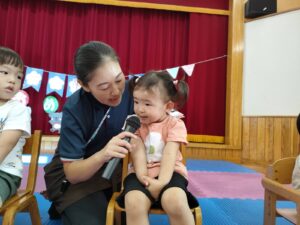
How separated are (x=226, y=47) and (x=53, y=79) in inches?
94.8

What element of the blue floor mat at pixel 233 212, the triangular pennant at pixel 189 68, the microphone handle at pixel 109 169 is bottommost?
the blue floor mat at pixel 233 212

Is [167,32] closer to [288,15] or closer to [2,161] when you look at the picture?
[288,15]

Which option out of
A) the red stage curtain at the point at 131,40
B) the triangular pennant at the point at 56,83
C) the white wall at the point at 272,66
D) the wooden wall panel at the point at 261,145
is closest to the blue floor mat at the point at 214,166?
the wooden wall panel at the point at 261,145

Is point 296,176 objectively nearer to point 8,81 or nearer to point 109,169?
point 109,169

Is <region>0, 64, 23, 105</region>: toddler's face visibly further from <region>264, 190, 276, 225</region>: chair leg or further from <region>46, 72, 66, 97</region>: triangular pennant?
<region>46, 72, 66, 97</region>: triangular pennant

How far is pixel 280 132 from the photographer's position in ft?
12.5

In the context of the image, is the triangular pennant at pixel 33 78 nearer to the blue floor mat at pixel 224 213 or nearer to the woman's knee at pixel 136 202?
the blue floor mat at pixel 224 213

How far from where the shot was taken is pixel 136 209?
100 centimetres

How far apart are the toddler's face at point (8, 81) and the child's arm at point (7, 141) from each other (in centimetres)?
16

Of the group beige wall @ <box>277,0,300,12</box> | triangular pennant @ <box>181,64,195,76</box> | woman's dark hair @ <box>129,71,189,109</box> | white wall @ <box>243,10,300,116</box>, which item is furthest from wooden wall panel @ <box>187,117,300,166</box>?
woman's dark hair @ <box>129,71,189,109</box>

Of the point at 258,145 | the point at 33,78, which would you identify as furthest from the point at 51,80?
the point at 258,145

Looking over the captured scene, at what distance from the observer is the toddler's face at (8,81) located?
3.97 feet

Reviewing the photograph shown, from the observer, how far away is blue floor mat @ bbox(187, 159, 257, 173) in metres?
3.36

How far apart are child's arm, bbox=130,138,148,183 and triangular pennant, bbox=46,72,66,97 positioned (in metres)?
3.20
